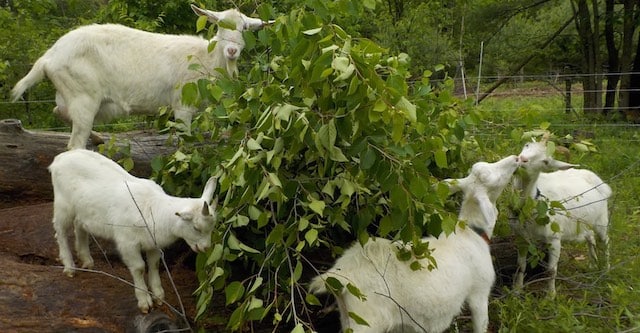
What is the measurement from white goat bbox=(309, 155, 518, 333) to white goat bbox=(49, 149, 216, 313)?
0.94 m

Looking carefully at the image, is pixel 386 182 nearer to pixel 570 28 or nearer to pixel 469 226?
pixel 469 226

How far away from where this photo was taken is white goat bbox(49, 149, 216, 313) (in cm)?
405

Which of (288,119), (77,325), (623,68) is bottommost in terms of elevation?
(623,68)

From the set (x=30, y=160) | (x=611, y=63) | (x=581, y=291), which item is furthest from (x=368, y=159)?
(x=611, y=63)

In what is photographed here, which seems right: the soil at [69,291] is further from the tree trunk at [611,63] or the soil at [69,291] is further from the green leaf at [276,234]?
the tree trunk at [611,63]

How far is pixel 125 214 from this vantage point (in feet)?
13.9

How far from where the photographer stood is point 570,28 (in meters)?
16.8

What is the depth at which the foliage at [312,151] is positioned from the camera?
10.5ft

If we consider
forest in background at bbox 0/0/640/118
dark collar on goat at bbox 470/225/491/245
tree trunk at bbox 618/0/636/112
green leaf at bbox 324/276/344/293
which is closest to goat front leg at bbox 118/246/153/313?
green leaf at bbox 324/276/344/293

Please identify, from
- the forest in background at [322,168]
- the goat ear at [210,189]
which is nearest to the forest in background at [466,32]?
the forest in background at [322,168]

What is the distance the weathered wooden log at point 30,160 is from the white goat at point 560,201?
333 cm

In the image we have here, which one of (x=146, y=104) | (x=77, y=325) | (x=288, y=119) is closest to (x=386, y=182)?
(x=288, y=119)

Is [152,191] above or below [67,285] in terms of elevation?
above

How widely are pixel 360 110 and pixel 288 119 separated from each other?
387 mm
